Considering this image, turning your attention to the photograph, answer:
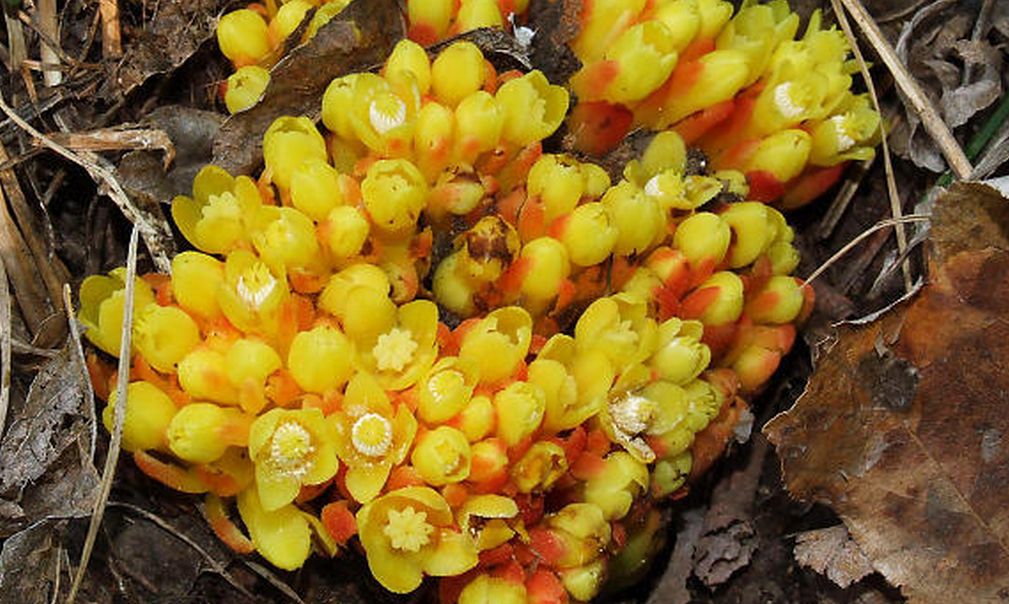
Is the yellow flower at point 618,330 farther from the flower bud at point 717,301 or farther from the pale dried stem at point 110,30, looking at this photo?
the pale dried stem at point 110,30

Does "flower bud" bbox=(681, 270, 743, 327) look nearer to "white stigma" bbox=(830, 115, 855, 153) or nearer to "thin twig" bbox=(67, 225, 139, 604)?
"white stigma" bbox=(830, 115, 855, 153)

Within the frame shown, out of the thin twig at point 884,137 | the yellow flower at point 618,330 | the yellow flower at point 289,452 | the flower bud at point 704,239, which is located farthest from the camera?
the thin twig at point 884,137

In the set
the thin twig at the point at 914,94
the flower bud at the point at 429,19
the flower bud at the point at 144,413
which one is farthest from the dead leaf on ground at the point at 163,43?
the thin twig at the point at 914,94

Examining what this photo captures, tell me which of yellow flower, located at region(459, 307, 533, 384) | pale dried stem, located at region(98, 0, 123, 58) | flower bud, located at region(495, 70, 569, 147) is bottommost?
yellow flower, located at region(459, 307, 533, 384)

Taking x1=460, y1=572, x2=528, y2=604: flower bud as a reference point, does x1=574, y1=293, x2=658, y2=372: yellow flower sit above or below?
above

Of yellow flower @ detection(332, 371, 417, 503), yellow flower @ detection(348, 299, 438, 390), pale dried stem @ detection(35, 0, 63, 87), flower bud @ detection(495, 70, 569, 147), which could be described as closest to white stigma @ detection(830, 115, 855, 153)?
flower bud @ detection(495, 70, 569, 147)

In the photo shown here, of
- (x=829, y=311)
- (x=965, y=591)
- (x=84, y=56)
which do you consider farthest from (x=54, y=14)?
(x=965, y=591)

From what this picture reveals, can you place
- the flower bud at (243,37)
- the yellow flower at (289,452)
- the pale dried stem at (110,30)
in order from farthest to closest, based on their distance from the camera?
the pale dried stem at (110,30)
the flower bud at (243,37)
the yellow flower at (289,452)
